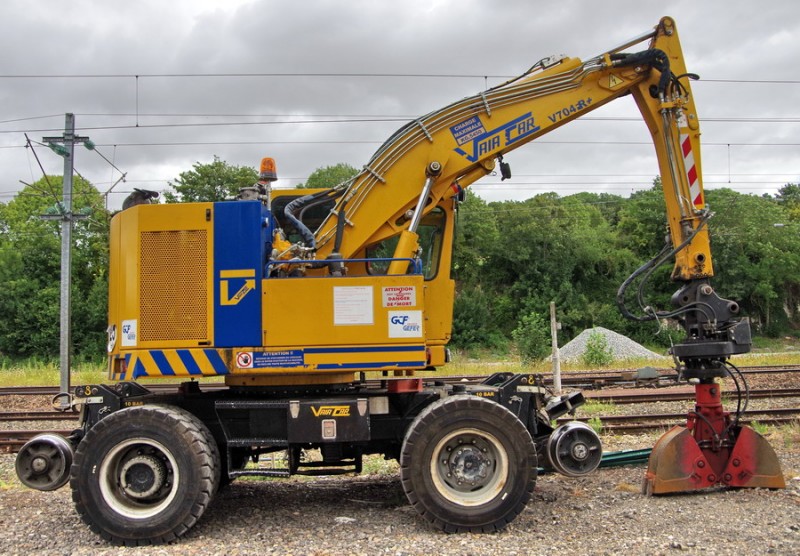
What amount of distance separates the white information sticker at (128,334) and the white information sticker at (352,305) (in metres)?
1.78

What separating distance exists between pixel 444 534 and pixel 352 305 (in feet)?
6.77

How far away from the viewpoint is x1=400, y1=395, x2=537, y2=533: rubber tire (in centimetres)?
580

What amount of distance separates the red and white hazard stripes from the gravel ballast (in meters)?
2.87

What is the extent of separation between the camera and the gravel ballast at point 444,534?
5.36m

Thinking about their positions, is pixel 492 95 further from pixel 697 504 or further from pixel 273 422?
pixel 697 504

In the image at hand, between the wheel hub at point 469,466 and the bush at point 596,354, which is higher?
the bush at point 596,354

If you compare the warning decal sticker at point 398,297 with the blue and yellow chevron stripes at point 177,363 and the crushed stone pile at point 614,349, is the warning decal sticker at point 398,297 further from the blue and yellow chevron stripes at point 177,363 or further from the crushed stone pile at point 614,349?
the crushed stone pile at point 614,349

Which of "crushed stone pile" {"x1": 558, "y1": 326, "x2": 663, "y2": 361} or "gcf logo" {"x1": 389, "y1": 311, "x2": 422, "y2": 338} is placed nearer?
"gcf logo" {"x1": 389, "y1": 311, "x2": 422, "y2": 338}

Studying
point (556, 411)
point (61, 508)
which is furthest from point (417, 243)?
point (61, 508)

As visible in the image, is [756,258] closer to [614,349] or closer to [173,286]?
[614,349]

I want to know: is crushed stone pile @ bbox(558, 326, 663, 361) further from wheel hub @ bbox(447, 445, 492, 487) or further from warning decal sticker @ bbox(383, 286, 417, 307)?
warning decal sticker @ bbox(383, 286, 417, 307)

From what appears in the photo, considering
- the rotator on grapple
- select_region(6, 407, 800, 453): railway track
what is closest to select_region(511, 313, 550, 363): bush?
select_region(6, 407, 800, 453): railway track

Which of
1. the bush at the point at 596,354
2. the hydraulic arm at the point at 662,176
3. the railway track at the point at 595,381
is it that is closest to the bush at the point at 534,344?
the bush at the point at 596,354

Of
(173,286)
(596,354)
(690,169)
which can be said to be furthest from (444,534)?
(596,354)
